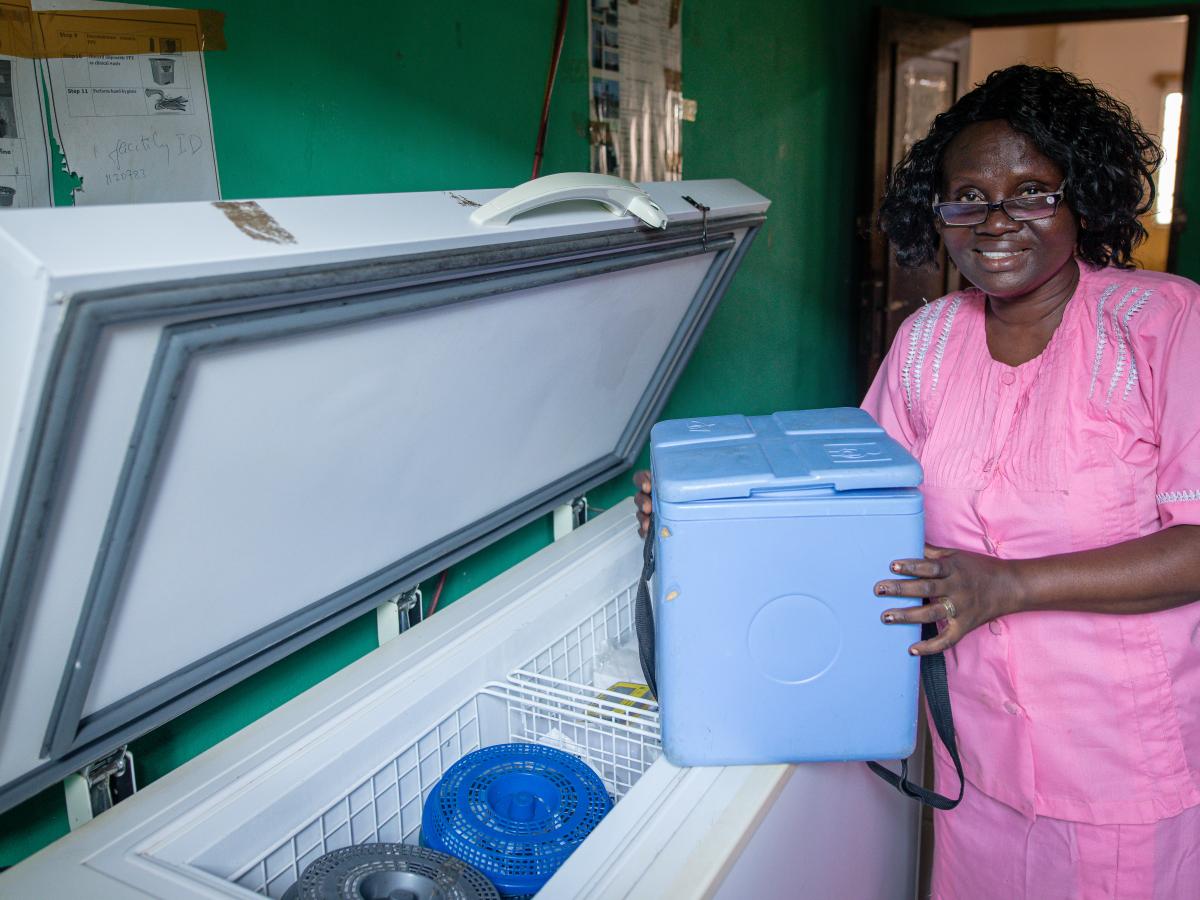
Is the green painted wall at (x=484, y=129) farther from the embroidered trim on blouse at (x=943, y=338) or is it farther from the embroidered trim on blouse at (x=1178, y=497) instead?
the embroidered trim on blouse at (x=1178, y=497)

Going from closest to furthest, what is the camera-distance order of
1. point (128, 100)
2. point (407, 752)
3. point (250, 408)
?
point (250, 408), point (128, 100), point (407, 752)

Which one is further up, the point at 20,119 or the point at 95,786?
the point at 20,119

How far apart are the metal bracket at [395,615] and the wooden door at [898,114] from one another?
278 centimetres

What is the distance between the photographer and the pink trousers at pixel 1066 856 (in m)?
1.37

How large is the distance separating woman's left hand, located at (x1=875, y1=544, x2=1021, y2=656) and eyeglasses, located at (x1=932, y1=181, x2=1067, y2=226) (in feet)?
1.57

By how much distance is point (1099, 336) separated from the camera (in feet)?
4.35

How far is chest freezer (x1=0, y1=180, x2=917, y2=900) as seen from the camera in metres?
0.76

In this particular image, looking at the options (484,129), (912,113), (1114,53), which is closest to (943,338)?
(484,129)

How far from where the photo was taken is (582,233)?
47.3 inches

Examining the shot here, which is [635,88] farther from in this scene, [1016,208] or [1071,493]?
[1071,493]

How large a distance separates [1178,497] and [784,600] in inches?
21.4

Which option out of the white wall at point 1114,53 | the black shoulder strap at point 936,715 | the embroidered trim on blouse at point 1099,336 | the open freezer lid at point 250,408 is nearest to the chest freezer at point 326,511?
the open freezer lid at point 250,408

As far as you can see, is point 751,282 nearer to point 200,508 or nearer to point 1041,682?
point 1041,682

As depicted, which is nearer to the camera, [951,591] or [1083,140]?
[951,591]
